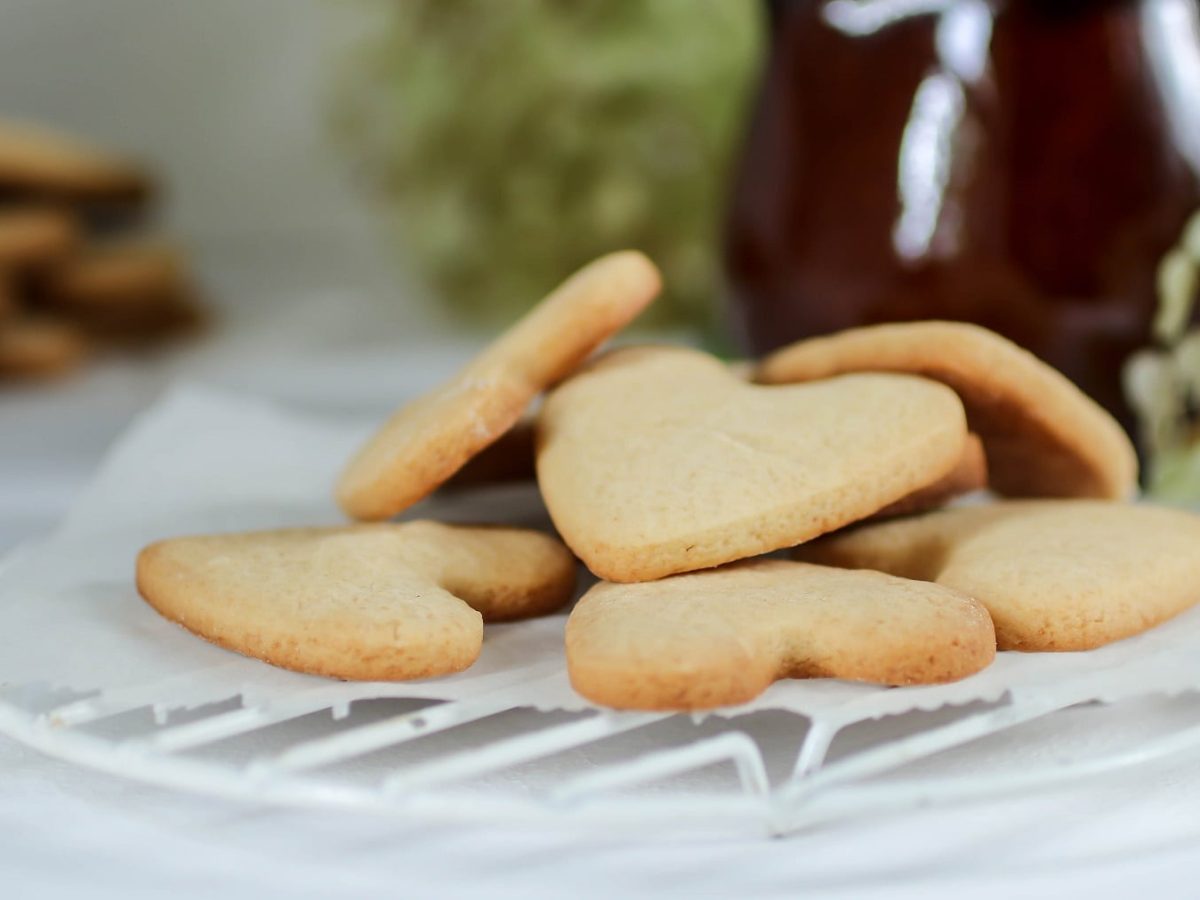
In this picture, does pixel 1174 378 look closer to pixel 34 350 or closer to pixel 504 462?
pixel 504 462

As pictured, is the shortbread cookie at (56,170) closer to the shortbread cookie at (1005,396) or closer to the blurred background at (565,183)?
the blurred background at (565,183)

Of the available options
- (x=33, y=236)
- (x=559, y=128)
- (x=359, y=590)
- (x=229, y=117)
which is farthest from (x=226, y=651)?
(x=229, y=117)

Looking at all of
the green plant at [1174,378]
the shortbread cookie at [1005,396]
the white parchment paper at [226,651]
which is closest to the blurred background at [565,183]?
the green plant at [1174,378]

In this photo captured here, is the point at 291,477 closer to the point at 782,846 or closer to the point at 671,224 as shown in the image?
the point at 782,846

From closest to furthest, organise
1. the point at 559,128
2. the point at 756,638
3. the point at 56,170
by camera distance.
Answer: the point at 756,638 → the point at 559,128 → the point at 56,170

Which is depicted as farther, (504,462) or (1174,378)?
(1174,378)

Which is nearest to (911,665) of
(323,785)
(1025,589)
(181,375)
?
(1025,589)

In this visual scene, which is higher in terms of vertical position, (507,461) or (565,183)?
(565,183)
